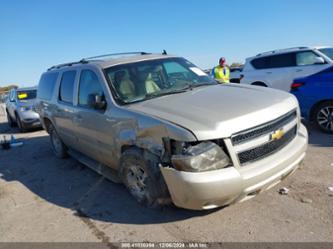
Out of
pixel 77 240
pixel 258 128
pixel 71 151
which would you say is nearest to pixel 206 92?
pixel 258 128

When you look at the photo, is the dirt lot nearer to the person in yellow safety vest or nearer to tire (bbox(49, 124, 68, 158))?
tire (bbox(49, 124, 68, 158))

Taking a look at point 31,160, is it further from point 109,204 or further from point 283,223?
point 283,223

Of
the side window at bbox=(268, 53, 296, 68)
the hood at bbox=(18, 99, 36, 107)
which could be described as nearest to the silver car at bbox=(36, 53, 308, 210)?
the side window at bbox=(268, 53, 296, 68)

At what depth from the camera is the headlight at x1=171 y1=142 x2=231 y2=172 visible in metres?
2.98

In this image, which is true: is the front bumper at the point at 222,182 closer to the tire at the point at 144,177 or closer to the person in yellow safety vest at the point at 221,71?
the tire at the point at 144,177

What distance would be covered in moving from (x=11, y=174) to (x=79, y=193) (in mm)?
2246

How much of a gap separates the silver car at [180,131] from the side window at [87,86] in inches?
0.6

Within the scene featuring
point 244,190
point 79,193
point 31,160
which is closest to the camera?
point 244,190

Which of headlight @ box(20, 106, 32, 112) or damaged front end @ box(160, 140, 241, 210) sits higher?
damaged front end @ box(160, 140, 241, 210)

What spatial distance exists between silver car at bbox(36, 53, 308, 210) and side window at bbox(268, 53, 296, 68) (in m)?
5.99

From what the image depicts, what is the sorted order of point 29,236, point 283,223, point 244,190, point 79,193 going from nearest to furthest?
→ point 244,190, point 283,223, point 29,236, point 79,193

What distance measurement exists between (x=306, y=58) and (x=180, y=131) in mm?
8036

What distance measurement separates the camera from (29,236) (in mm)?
3643

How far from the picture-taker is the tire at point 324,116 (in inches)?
255
